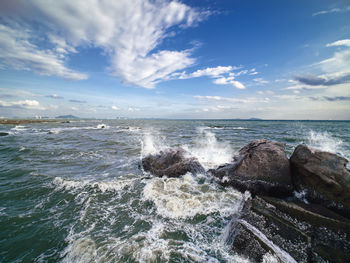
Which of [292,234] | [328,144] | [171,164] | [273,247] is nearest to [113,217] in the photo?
[171,164]

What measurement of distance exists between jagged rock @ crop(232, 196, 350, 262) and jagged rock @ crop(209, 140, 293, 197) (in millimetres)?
1961

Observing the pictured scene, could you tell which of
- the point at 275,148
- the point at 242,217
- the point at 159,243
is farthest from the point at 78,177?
the point at 275,148

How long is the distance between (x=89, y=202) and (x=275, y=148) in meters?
8.75

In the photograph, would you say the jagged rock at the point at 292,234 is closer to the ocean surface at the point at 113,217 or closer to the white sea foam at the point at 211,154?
the ocean surface at the point at 113,217

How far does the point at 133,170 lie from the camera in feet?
34.8

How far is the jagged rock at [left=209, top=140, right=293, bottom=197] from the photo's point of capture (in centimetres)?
655

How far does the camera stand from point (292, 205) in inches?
180

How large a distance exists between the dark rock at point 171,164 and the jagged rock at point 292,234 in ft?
15.9

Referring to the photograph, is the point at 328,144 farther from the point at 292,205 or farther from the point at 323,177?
the point at 292,205

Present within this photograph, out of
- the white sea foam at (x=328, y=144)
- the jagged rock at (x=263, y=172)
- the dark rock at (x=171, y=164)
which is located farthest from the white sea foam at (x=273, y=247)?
the white sea foam at (x=328, y=144)

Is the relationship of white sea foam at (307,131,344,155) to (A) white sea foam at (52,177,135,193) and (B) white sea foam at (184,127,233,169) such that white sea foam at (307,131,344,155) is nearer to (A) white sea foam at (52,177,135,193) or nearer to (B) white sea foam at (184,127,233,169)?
(B) white sea foam at (184,127,233,169)

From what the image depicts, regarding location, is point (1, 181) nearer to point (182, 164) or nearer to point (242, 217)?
point (182, 164)

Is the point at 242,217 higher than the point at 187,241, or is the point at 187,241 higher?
the point at 242,217

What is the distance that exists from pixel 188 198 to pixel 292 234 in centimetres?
363
